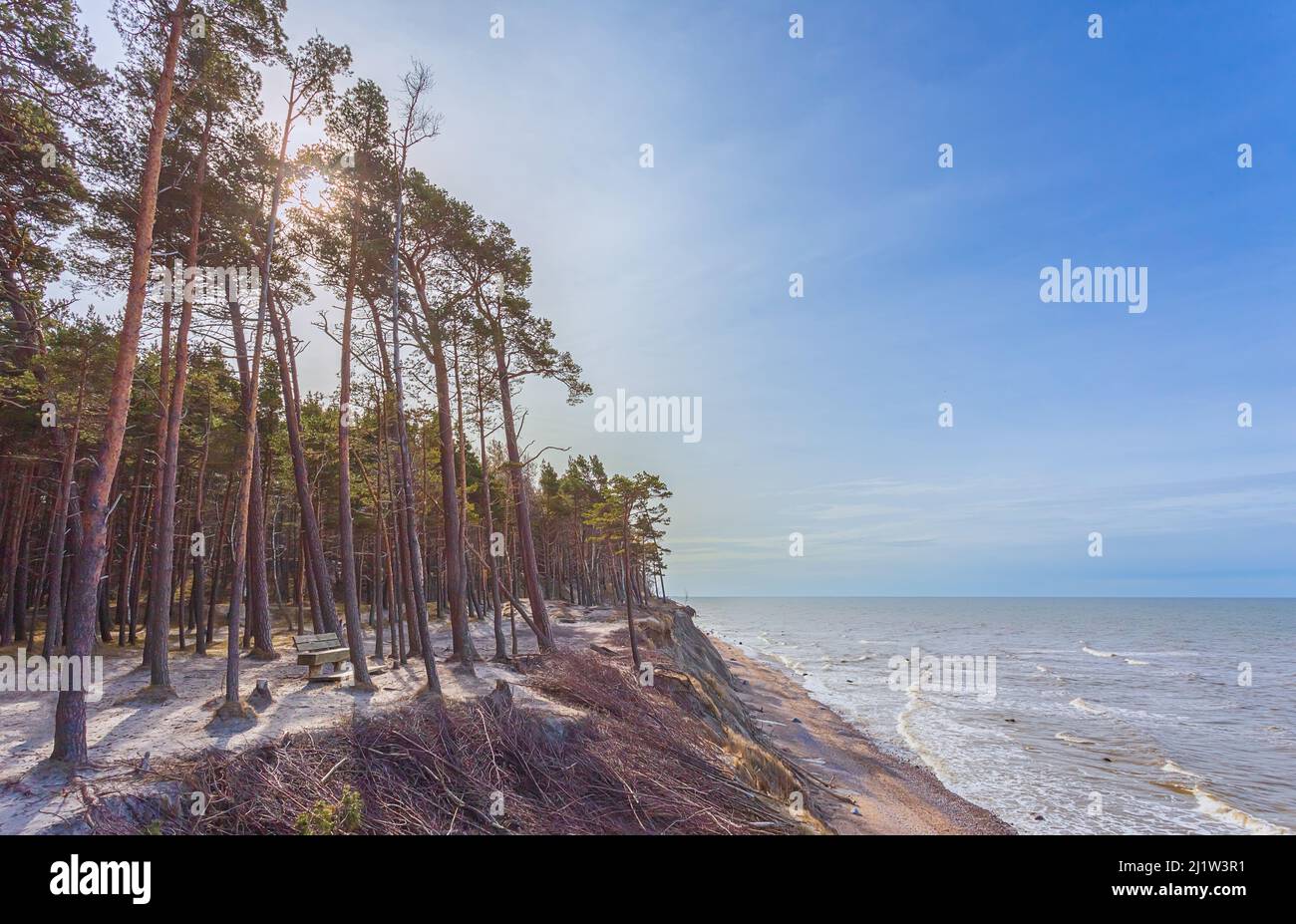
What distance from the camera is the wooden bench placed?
1383 centimetres

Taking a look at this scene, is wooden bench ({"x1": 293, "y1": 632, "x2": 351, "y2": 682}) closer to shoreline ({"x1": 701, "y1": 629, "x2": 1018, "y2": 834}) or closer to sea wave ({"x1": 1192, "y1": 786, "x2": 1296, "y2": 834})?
shoreline ({"x1": 701, "y1": 629, "x2": 1018, "y2": 834})

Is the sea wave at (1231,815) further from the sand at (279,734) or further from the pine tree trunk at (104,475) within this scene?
the pine tree trunk at (104,475)

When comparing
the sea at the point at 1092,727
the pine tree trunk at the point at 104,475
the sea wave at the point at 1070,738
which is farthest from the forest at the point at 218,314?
the sea wave at the point at 1070,738

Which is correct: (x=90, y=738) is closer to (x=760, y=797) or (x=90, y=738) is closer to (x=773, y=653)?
(x=760, y=797)

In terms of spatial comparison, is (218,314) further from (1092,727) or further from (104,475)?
(1092,727)

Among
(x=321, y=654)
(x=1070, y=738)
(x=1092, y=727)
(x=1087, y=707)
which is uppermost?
(x=321, y=654)

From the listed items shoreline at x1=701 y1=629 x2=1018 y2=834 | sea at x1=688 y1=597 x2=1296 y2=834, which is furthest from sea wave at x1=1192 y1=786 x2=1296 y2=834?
shoreline at x1=701 y1=629 x2=1018 y2=834

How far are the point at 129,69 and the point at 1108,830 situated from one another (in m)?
30.2

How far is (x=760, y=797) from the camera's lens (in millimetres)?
10039

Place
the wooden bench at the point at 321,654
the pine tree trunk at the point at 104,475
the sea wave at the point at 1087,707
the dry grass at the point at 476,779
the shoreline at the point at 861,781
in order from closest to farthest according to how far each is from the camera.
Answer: the dry grass at the point at 476,779
the pine tree trunk at the point at 104,475
the wooden bench at the point at 321,654
the shoreline at the point at 861,781
the sea wave at the point at 1087,707

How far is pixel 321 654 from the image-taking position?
1385 cm

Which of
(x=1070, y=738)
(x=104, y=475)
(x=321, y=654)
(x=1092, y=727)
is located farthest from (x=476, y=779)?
(x=1092, y=727)

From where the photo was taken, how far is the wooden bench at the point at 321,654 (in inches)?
544
